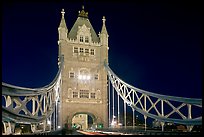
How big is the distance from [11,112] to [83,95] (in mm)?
32509

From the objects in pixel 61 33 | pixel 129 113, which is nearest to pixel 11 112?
pixel 61 33

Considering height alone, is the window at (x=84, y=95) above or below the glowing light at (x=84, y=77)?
below

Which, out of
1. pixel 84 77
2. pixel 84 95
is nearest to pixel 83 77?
pixel 84 77

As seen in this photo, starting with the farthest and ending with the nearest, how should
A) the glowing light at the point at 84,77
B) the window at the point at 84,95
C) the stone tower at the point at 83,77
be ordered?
the glowing light at the point at 84,77
the window at the point at 84,95
the stone tower at the point at 83,77

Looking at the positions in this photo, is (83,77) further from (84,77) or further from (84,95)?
(84,95)

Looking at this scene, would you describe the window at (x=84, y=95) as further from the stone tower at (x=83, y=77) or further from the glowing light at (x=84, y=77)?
the glowing light at (x=84, y=77)

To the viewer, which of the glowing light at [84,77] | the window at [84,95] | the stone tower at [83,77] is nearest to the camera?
the stone tower at [83,77]

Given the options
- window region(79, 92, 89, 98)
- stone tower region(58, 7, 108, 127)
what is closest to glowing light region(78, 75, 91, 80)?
stone tower region(58, 7, 108, 127)

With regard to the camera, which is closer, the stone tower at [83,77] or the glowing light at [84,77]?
the stone tower at [83,77]

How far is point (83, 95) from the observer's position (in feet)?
163

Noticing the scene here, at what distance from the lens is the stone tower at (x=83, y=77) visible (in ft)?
160

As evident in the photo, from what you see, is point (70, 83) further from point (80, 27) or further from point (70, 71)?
point (80, 27)

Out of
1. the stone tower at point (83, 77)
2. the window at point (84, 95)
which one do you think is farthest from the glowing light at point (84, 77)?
the window at point (84, 95)

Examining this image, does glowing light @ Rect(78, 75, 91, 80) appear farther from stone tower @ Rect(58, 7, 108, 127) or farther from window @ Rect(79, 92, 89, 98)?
window @ Rect(79, 92, 89, 98)
